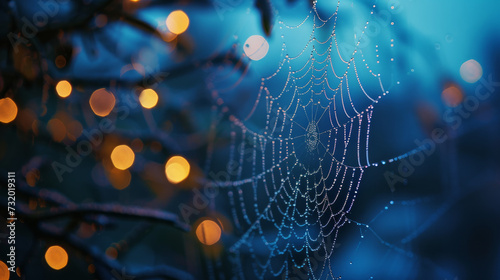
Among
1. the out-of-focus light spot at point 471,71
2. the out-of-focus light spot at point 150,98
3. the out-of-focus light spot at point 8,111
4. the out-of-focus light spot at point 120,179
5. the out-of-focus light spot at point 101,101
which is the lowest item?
the out-of-focus light spot at point 471,71

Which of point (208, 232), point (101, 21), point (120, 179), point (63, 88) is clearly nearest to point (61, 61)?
point (101, 21)

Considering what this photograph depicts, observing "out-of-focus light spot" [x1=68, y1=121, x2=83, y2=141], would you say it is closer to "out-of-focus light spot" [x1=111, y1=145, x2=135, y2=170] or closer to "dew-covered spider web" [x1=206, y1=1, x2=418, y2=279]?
"out-of-focus light spot" [x1=111, y1=145, x2=135, y2=170]

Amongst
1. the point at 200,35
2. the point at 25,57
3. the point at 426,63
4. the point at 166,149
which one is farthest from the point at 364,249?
the point at 200,35

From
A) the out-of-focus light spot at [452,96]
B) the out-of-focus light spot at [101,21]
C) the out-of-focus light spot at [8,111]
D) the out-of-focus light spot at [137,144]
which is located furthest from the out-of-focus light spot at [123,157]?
the out-of-focus light spot at [452,96]

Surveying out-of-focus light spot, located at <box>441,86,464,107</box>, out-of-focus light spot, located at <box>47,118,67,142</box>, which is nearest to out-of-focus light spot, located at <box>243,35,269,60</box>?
out-of-focus light spot, located at <box>441,86,464,107</box>

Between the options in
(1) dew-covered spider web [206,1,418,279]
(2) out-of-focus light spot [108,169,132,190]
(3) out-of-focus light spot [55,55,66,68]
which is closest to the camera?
(1) dew-covered spider web [206,1,418,279]

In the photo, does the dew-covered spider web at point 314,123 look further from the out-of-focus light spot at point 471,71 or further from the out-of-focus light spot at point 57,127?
the out-of-focus light spot at point 57,127
